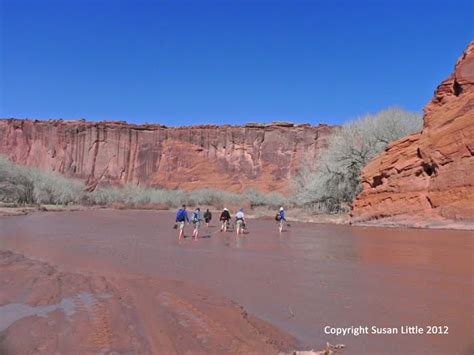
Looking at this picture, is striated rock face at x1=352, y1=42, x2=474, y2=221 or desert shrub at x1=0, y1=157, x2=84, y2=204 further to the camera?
desert shrub at x1=0, y1=157, x2=84, y2=204

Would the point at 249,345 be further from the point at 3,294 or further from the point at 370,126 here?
the point at 370,126

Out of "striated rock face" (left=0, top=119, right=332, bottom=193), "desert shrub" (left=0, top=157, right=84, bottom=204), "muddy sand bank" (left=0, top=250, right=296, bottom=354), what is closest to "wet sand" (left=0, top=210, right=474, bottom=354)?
"muddy sand bank" (left=0, top=250, right=296, bottom=354)

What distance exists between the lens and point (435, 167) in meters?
20.3

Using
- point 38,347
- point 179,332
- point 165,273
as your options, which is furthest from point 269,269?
point 38,347

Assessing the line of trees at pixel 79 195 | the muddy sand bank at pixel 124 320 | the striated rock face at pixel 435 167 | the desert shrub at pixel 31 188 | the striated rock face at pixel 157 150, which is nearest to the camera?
the muddy sand bank at pixel 124 320

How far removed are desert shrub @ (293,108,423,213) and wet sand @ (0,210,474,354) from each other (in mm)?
15273

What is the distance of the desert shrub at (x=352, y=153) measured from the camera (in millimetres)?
30281

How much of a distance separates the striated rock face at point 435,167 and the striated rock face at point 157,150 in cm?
5650

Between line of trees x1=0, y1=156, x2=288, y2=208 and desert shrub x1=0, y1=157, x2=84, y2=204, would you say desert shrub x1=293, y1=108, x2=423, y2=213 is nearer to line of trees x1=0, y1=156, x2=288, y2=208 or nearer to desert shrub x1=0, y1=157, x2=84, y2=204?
line of trees x1=0, y1=156, x2=288, y2=208

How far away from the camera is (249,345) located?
4.54 m

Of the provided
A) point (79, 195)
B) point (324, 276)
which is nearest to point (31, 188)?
point (79, 195)

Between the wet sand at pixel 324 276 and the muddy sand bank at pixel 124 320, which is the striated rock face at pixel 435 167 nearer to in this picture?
the wet sand at pixel 324 276

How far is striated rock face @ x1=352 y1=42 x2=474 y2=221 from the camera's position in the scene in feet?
60.6

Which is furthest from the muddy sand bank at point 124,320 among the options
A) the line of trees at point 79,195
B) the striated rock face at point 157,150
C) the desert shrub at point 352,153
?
the striated rock face at point 157,150
